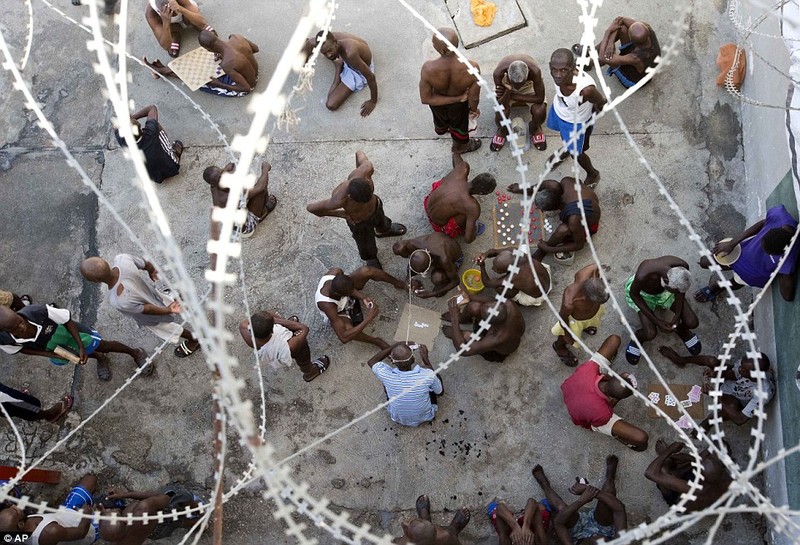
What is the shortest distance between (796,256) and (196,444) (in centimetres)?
496

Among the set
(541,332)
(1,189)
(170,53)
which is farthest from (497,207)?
(1,189)

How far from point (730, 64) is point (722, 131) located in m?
0.66

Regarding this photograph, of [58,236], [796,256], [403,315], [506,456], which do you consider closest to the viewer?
[796,256]

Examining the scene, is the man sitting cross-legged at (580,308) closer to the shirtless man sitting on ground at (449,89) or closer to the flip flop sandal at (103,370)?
the shirtless man sitting on ground at (449,89)

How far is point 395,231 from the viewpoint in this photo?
21.2ft

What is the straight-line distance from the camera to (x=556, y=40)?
23.5 feet

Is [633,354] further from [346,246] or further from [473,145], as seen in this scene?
[346,246]

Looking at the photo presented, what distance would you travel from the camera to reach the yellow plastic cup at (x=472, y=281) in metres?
6.16

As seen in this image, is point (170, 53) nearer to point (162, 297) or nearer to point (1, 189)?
point (1, 189)

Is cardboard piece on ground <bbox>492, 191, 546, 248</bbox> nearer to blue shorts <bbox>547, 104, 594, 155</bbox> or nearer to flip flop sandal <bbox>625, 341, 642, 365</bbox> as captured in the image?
blue shorts <bbox>547, 104, 594, 155</bbox>

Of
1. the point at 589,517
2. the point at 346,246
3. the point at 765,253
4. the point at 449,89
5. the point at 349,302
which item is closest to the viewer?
the point at 765,253

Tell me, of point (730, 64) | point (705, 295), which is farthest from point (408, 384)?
point (730, 64)

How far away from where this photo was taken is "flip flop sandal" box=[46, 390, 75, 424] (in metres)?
6.14

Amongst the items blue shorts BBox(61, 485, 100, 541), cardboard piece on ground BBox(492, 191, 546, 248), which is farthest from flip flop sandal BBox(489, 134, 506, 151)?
blue shorts BBox(61, 485, 100, 541)
